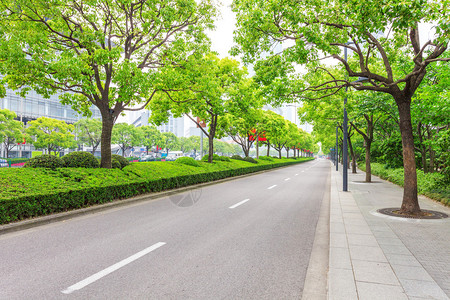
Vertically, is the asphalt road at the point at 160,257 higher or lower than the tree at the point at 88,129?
lower

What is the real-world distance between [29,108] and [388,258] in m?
70.0

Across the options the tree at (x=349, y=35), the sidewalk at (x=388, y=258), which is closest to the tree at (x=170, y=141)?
the tree at (x=349, y=35)

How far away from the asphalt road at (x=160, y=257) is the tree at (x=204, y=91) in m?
7.06

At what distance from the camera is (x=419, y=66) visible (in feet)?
25.3

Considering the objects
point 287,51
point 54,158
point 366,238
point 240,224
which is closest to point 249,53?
point 287,51

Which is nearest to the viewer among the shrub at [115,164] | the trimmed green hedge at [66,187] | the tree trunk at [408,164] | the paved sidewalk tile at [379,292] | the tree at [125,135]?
the paved sidewalk tile at [379,292]

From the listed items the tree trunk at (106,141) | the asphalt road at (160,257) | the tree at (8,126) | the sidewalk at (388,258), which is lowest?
the asphalt road at (160,257)

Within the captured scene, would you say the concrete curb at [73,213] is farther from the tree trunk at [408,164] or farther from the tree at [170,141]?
the tree at [170,141]

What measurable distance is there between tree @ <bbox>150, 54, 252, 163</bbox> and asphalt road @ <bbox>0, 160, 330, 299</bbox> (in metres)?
7.06

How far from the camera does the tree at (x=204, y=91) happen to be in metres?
13.3

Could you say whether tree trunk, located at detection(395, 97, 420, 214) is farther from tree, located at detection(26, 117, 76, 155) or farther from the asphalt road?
tree, located at detection(26, 117, 76, 155)

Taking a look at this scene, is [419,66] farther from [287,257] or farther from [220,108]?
[220,108]

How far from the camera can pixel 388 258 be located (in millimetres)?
4641

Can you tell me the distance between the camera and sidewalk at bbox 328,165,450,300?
11.5 feet
